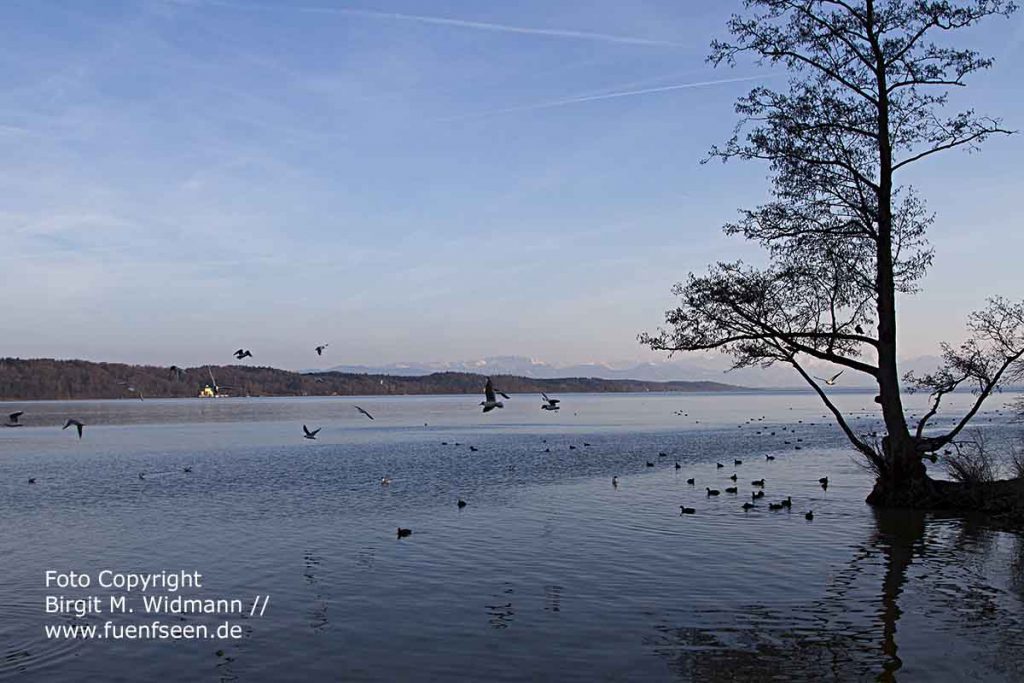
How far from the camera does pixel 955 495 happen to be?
22.8 meters

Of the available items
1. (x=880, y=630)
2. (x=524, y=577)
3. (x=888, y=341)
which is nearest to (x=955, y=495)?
(x=888, y=341)

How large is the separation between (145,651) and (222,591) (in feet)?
11.1

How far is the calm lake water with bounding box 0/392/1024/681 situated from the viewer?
12.0m

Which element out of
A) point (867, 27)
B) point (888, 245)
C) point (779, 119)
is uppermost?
point (867, 27)

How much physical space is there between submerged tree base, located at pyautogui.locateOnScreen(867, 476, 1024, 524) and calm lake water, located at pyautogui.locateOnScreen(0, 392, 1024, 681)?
841mm

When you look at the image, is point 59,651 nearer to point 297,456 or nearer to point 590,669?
point 590,669

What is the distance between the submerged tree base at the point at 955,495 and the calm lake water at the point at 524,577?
0.84 metres

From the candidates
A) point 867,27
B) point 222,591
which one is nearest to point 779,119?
point 867,27

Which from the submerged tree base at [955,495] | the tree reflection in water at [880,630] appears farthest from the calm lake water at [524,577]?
the submerged tree base at [955,495]

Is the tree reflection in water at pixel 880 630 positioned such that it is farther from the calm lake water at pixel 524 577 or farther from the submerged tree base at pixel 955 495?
the submerged tree base at pixel 955 495

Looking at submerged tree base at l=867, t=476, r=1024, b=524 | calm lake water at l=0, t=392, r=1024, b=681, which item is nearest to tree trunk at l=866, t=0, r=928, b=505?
submerged tree base at l=867, t=476, r=1024, b=524

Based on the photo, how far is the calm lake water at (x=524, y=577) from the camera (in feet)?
39.4

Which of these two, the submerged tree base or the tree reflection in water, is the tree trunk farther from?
the tree reflection in water

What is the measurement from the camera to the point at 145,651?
1270 centimetres
